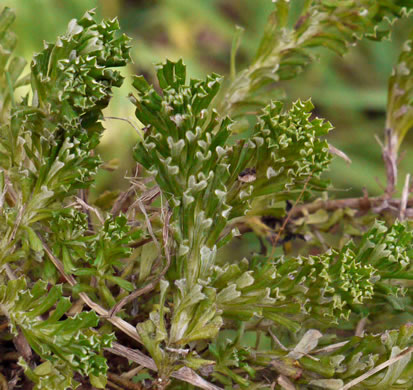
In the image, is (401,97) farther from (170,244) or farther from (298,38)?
(170,244)

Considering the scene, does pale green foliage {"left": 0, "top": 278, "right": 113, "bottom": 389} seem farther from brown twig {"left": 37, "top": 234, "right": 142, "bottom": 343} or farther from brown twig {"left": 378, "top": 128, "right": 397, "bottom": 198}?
brown twig {"left": 378, "top": 128, "right": 397, "bottom": 198}

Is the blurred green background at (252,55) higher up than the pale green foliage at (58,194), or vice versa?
the blurred green background at (252,55)

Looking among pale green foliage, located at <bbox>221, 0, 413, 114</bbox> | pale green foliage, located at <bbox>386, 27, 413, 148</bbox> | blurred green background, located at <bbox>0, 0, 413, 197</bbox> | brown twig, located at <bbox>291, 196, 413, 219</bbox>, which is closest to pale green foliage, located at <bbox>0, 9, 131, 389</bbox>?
pale green foliage, located at <bbox>221, 0, 413, 114</bbox>

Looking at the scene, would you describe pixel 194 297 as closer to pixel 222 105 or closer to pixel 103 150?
pixel 222 105

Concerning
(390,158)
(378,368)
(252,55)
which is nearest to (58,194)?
(378,368)

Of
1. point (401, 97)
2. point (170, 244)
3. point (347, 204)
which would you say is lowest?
point (170, 244)

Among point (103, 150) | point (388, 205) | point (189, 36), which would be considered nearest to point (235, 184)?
point (388, 205)

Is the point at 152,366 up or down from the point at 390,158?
down

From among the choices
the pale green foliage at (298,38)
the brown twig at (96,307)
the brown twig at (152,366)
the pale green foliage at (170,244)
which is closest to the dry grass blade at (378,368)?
the pale green foliage at (170,244)

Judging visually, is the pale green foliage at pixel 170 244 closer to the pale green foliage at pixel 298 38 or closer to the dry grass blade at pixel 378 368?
the dry grass blade at pixel 378 368
